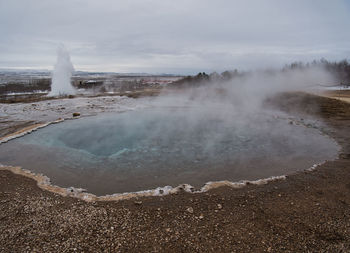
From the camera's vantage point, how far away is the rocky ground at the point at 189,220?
9.66 feet

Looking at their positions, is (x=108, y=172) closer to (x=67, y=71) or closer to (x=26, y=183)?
(x=26, y=183)

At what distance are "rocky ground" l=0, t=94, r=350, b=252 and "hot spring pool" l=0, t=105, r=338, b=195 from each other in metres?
0.80

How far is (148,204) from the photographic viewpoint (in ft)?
13.0

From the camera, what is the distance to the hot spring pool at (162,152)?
5238 millimetres

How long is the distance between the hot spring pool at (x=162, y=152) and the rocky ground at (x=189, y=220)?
80 centimetres

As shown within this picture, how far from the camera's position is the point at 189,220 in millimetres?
3477

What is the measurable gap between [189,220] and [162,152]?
3492 mm

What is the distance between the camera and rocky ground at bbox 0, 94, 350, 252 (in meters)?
2.95

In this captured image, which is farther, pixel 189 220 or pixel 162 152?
pixel 162 152

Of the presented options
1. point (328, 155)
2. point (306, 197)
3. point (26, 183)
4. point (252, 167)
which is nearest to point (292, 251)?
point (306, 197)

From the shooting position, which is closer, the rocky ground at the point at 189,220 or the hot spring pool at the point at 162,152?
the rocky ground at the point at 189,220

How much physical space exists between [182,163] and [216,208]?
2.31m

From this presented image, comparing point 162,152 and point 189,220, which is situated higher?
point 162,152

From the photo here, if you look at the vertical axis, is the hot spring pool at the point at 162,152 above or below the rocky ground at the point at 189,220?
above
